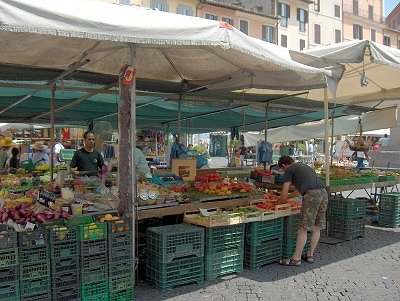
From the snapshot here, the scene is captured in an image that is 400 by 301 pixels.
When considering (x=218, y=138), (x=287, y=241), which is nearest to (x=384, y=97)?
(x=287, y=241)

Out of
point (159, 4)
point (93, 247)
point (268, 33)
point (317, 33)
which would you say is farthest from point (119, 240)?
point (317, 33)

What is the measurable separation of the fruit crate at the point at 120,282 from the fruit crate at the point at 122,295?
0.03 m

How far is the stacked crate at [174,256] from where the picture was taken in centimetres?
445

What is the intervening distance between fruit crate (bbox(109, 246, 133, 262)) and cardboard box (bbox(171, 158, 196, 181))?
2.68m

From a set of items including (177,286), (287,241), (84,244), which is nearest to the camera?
(84,244)

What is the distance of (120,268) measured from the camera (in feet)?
13.4

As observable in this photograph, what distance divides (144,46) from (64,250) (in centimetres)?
246

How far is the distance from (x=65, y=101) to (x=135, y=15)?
529 centimetres

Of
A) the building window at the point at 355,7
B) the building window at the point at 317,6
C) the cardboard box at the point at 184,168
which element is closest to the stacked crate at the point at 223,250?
the cardboard box at the point at 184,168

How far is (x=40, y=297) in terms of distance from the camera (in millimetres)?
3668

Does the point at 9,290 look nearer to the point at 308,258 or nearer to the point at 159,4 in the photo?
the point at 308,258

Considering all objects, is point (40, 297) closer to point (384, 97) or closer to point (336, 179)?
point (336, 179)

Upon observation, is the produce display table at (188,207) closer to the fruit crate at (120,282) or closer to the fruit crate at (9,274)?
the fruit crate at (120,282)

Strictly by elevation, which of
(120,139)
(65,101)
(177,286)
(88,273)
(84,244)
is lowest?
(177,286)
